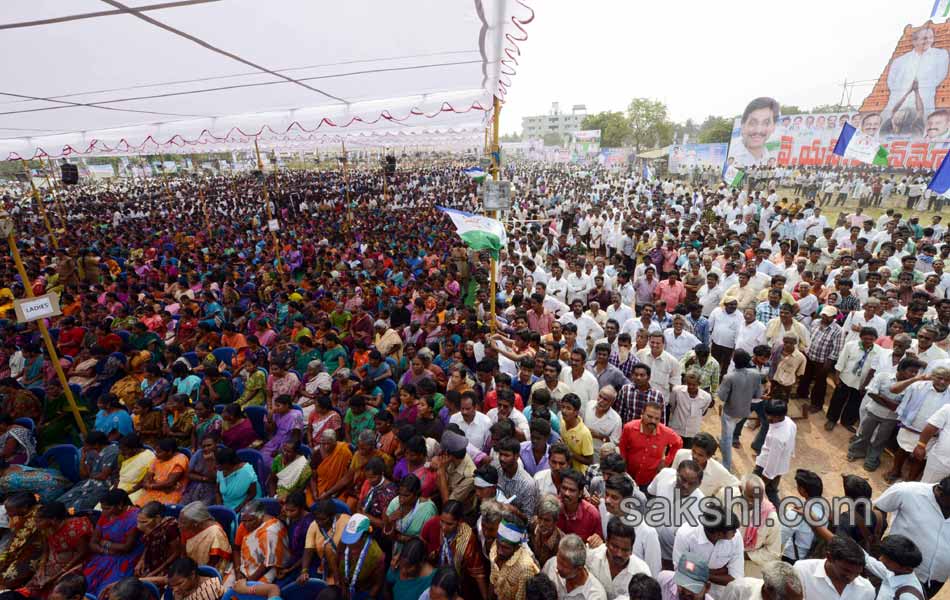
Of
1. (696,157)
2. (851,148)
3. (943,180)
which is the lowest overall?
(943,180)

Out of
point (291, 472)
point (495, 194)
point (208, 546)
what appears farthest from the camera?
point (495, 194)

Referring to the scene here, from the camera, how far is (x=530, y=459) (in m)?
3.89

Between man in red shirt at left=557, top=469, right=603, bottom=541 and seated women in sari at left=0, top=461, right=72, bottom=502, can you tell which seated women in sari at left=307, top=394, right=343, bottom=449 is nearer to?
seated women in sari at left=0, top=461, right=72, bottom=502

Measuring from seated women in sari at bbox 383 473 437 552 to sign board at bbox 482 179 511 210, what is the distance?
3107mm

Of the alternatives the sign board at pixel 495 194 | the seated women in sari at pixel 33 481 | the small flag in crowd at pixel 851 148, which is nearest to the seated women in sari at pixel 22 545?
the seated women in sari at pixel 33 481

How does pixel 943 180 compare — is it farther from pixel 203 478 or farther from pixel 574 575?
pixel 203 478

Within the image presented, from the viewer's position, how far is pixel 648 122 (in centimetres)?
6028

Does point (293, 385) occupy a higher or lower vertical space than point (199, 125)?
lower

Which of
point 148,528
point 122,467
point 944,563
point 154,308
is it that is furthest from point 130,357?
point 944,563

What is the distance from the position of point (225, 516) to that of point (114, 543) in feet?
2.65

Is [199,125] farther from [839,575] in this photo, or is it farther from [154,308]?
[839,575]

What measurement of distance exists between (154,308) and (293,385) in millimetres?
4576

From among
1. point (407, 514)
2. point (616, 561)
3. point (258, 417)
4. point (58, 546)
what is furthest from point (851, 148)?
point (58, 546)

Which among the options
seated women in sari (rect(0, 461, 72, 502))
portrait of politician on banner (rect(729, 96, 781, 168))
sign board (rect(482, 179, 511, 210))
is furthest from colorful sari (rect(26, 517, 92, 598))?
portrait of politician on banner (rect(729, 96, 781, 168))
